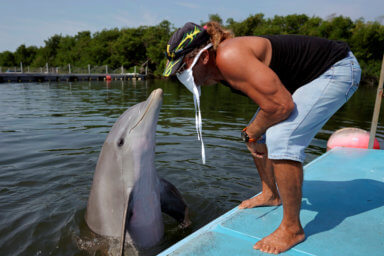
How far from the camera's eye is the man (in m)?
2.29

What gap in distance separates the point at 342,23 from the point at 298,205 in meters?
59.3

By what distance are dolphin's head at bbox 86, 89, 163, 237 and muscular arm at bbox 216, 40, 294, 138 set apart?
41.1 inches

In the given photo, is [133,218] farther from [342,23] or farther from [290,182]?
[342,23]

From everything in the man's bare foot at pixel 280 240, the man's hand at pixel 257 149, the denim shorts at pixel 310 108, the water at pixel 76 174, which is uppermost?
the denim shorts at pixel 310 108

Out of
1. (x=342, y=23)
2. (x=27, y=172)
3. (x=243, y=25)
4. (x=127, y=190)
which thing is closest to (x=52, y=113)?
(x=27, y=172)

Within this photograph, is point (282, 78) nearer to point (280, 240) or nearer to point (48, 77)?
point (280, 240)

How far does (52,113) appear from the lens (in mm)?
12695

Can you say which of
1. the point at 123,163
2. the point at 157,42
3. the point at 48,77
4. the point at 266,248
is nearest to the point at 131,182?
the point at 123,163

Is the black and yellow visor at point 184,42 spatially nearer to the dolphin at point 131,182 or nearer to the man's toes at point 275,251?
the dolphin at point 131,182

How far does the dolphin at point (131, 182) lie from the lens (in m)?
3.09

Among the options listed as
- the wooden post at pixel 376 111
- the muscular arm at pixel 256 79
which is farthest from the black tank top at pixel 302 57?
the wooden post at pixel 376 111

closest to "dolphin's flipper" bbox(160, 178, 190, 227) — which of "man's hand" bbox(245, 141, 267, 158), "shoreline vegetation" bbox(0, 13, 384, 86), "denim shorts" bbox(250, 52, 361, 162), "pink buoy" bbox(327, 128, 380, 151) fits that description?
"man's hand" bbox(245, 141, 267, 158)

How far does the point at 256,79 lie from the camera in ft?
7.28

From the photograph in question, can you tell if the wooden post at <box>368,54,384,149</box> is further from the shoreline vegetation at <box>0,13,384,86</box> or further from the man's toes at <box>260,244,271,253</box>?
the shoreline vegetation at <box>0,13,384,86</box>
